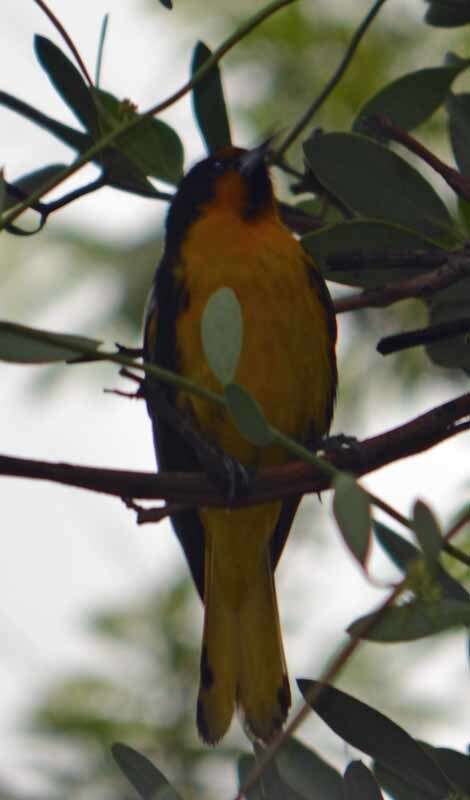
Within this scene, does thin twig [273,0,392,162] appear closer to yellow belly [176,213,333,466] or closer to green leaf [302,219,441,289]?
green leaf [302,219,441,289]

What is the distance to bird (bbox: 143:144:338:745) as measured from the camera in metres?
2.62

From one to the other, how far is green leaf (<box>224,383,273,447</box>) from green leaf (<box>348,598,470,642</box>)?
0.19 meters

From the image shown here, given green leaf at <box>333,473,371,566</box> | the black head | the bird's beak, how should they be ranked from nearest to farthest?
green leaf at <box>333,473,371,566</box>
the bird's beak
the black head

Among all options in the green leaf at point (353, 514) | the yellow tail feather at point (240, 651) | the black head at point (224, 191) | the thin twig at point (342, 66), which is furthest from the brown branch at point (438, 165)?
the black head at point (224, 191)

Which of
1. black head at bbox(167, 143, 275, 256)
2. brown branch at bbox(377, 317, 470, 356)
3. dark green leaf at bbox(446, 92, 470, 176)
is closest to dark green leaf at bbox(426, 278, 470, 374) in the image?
dark green leaf at bbox(446, 92, 470, 176)

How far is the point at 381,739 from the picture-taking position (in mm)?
1554

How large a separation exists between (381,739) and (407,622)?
313 mm

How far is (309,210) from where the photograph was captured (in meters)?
2.30

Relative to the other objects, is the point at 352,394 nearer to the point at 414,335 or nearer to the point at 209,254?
the point at 209,254

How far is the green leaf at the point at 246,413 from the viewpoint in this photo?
1276 mm

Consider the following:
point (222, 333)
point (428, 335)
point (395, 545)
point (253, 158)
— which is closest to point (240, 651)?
point (253, 158)

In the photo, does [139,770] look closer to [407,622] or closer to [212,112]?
[407,622]

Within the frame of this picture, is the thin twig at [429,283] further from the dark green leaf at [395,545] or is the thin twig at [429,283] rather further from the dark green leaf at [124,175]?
the dark green leaf at [124,175]

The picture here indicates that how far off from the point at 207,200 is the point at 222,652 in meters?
1.03
